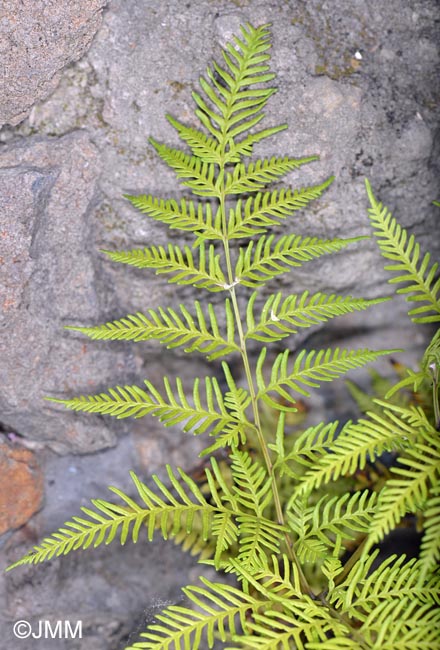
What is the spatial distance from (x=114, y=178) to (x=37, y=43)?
0.49 meters

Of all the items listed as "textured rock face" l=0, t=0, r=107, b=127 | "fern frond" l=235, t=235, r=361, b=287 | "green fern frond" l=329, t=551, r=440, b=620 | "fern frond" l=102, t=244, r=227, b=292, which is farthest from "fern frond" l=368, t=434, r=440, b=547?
"textured rock face" l=0, t=0, r=107, b=127

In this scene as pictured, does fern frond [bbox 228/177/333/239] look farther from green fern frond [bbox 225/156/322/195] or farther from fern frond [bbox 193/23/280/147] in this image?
fern frond [bbox 193/23/280/147]

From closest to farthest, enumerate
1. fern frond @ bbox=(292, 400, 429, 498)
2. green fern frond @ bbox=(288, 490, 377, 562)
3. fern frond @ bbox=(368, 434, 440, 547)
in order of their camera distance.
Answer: fern frond @ bbox=(368, 434, 440, 547), fern frond @ bbox=(292, 400, 429, 498), green fern frond @ bbox=(288, 490, 377, 562)

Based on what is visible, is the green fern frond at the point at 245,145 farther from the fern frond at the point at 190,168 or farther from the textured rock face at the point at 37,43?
the textured rock face at the point at 37,43

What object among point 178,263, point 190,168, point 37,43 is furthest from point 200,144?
point 37,43

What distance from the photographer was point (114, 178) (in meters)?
2.38

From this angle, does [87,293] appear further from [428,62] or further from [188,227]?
[428,62]

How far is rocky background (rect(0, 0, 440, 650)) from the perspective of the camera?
7.34ft

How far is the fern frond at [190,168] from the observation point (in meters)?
2.16

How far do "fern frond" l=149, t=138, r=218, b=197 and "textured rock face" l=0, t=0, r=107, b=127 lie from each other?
391 mm

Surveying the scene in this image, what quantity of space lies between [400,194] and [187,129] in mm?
854

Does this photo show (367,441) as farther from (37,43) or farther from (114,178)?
(37,43)

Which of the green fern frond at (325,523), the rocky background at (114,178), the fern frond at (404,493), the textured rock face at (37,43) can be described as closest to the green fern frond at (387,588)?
the green fern frond at (325,523)

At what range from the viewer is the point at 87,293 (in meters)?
2.49
